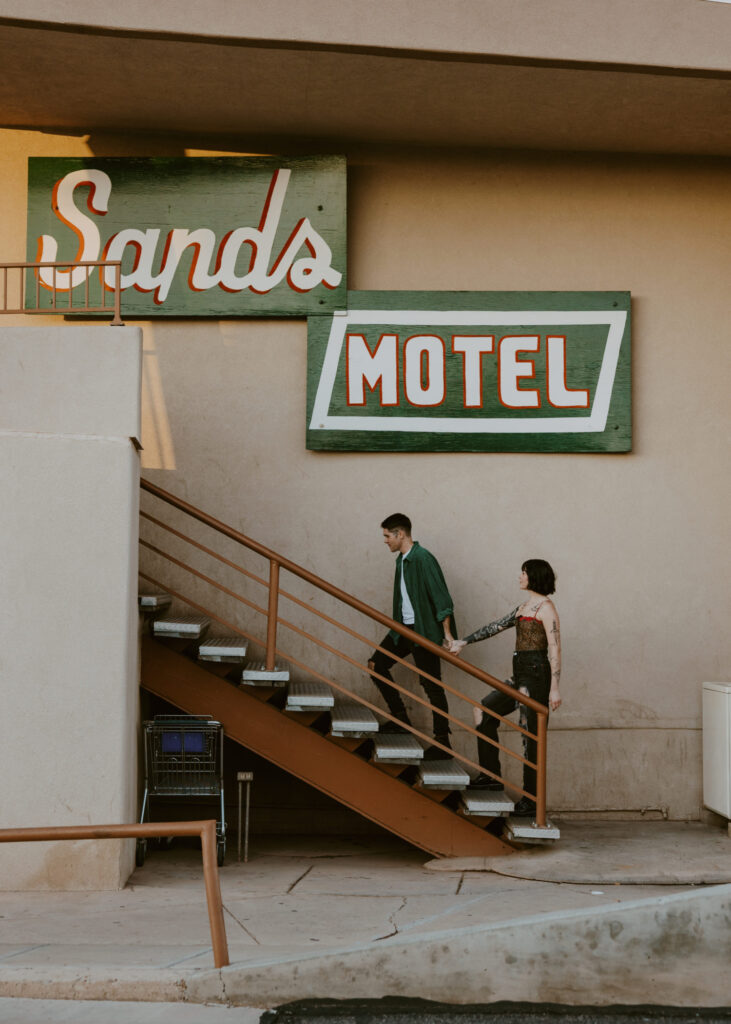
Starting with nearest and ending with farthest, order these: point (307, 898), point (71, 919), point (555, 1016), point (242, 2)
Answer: point (555, 1016) < point (71, 919) < point (307, 898) < point (242, 2)

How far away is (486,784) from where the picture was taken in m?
8.52

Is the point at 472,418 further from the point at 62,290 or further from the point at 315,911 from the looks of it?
the point at 315,911

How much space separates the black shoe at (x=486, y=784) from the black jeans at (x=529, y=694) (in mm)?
96

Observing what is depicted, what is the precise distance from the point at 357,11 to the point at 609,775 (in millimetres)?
6935

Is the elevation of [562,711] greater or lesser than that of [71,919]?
greater

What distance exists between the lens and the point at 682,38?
A: 27.7 ft

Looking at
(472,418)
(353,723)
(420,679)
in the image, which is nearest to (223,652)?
(353,723)

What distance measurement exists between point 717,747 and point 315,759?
3569mm

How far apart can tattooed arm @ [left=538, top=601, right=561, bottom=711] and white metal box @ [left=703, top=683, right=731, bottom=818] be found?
1.69 m

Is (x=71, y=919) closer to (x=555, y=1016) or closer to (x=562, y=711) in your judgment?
(x=555, y=1016)

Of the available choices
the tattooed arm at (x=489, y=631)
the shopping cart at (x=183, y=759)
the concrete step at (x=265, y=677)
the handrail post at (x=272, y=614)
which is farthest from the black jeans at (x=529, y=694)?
the shopping cart at (x=183, y=759)

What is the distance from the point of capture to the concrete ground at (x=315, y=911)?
4.99 meters

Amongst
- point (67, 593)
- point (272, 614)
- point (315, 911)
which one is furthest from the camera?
point (272, 614)

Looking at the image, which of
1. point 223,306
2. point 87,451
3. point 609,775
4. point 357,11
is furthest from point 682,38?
point 609,775
